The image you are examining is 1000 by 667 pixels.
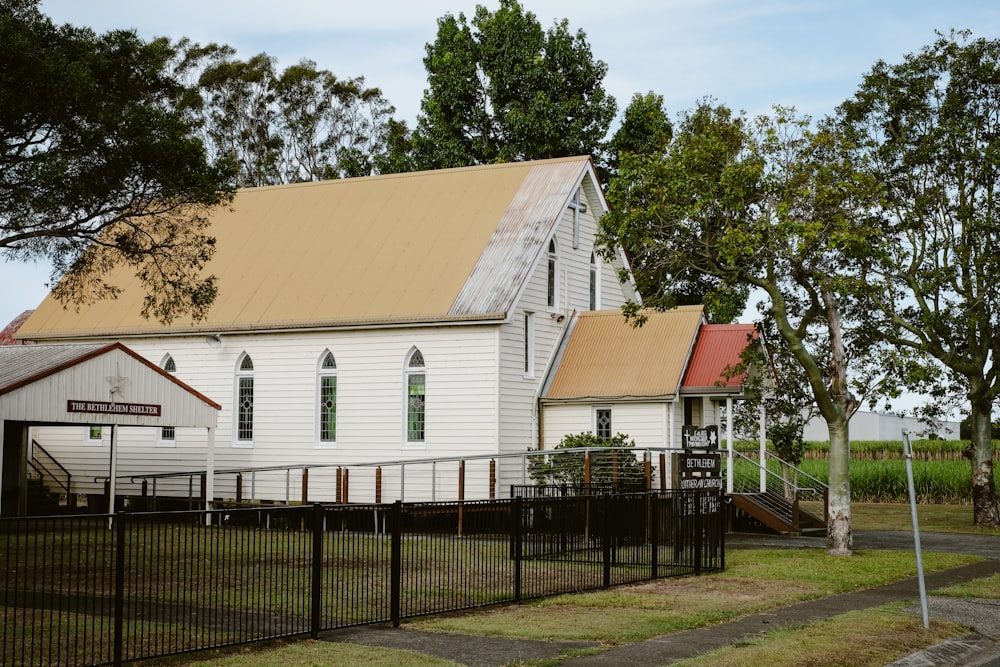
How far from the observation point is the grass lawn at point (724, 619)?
12.1 metres

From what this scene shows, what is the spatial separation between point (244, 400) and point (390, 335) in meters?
5.46

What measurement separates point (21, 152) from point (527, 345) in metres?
14.9

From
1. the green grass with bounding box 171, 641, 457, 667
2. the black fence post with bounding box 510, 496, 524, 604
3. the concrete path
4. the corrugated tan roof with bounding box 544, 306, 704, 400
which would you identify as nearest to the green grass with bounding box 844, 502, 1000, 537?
the corrugated tan roof with bounding box 544, 306, 704, 400

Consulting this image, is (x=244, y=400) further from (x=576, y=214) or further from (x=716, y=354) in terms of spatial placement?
(x=716, y=354)

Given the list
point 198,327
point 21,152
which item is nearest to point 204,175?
point 21,152

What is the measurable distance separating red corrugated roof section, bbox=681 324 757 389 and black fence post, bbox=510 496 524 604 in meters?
14.9

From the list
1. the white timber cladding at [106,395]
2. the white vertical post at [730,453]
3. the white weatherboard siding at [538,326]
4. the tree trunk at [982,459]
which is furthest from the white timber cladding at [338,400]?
the tree trunk at [982,459]

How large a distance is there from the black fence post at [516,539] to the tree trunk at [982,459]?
889 inches

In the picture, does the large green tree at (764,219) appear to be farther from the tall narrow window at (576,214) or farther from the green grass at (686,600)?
Result: the tall narrow window at (576,214)

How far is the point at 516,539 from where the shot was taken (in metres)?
16.3

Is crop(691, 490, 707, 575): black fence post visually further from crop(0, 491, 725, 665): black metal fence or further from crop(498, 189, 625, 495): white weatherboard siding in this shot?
crop(498, 189, 625, 495): white weatherboard siding

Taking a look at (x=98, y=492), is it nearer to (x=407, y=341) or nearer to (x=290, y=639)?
(x=407, y=341)

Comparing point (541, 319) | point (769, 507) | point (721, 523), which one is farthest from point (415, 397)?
point (721, 523)

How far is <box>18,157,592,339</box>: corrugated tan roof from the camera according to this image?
33.3 metres
